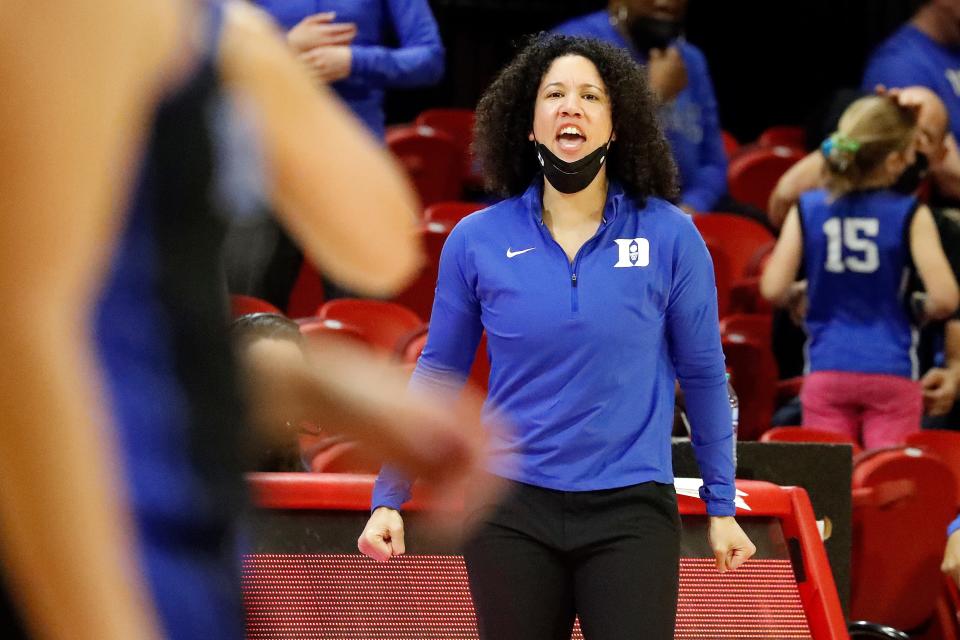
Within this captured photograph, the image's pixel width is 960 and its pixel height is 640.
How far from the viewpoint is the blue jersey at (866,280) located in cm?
461

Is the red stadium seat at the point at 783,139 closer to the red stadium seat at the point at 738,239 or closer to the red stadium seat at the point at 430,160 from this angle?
the red stadium seat at the point at 738,239

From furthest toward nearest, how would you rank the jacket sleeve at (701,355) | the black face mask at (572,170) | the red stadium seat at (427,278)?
the red stadium seat at (427,278)
the black face mask at (572,170)
the jacket sleeve at (701,355)

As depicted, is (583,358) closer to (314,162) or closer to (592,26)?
(314,162)

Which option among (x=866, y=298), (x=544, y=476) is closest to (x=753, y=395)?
(x=866, y=298)

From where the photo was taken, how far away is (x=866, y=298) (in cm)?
466

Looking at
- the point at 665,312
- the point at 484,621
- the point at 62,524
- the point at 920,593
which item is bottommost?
the point at 920,593

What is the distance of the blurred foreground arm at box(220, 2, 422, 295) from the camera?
885mm

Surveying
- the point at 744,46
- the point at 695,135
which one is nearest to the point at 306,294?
the point at 695,135

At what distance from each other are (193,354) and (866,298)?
399 centimetres

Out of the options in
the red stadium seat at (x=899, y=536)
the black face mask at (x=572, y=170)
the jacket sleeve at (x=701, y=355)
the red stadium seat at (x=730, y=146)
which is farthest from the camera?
the red stadium seat at (x=730, y=146)

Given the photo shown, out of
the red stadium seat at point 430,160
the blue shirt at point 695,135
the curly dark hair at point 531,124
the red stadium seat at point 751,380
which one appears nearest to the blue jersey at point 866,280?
the red stadium seat at point 751,380

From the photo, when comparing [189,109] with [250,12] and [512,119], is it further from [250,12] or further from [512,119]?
[512,119]

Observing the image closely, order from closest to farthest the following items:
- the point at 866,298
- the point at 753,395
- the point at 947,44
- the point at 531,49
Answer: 1. the point at 531,49
2. the point at 866,298
3. the point at 753,395
4. the point at 947,44

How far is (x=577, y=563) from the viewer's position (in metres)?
2.50
